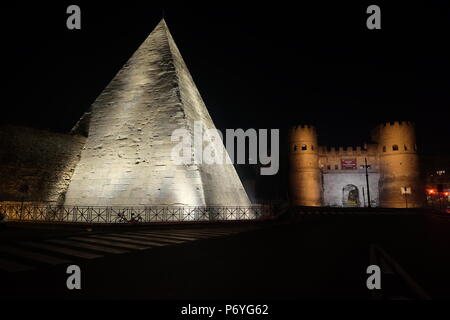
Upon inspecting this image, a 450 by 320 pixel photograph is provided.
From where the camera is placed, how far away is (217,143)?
14.6 m

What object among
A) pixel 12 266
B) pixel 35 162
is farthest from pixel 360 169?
pixel 12 266

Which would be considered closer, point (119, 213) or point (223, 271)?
point (223, 271)

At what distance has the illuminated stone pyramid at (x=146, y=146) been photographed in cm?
1106

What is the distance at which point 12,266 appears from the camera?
4.17 m

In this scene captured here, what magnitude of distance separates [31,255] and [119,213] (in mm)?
5932

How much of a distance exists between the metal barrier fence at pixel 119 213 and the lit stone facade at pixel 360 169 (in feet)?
97.1

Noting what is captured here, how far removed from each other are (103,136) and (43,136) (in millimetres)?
3319

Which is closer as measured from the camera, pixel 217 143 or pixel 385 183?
pixel 217 143

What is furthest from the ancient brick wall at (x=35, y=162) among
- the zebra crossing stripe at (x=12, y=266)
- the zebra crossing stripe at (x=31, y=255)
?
the zebra crossing stripe at (x=12, y=266)

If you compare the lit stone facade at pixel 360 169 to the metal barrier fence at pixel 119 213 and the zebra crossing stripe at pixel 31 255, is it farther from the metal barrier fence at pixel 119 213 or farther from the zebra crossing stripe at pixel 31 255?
the zebra crossing stripe at pixel 31 255

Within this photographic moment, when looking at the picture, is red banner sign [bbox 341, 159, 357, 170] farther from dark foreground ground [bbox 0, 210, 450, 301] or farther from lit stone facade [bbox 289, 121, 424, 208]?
Result: dark foreground ground [bbox 0, 210, 450, 301]

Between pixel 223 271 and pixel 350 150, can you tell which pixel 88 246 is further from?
pixel 350 150

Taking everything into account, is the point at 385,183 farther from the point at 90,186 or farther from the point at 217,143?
the point at 90,186
